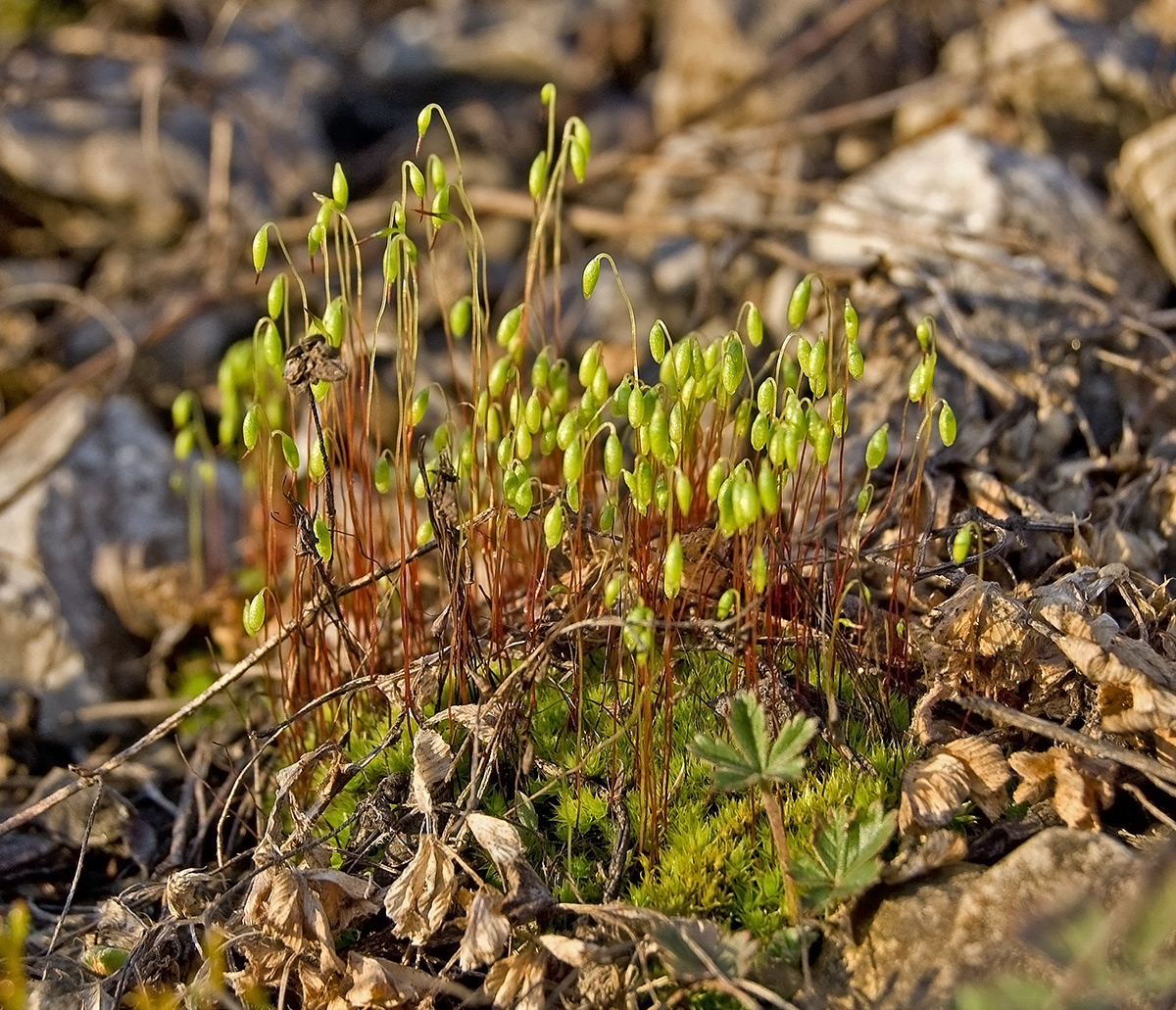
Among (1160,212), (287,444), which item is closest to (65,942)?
(287,444)

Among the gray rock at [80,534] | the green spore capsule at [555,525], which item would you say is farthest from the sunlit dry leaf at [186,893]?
the gray rock at [80,534]

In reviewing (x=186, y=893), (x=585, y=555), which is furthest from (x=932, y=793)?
(x=186, y=893)

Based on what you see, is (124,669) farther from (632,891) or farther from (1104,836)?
(1104,836)

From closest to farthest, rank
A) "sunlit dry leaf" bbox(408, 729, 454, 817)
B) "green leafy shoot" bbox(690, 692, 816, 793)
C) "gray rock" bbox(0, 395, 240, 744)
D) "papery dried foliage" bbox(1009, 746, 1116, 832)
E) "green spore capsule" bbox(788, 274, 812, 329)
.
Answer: "green leafy shoot" bbox(690, 692, 816, 793) < "papery dried foliage" bbox(1009, 746, 1116, 832) < "sunlit dry leaf" bbox(408, 729, 454, 817) < "green spore capsule" bbox(788, 274, 812, 329) < "gray rock" bbox(0, 395, 240, 744)

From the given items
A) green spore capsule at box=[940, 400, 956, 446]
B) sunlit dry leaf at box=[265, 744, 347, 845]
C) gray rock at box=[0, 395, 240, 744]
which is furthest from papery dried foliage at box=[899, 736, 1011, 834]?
gray rock at box=[0, 395, 240, 744]

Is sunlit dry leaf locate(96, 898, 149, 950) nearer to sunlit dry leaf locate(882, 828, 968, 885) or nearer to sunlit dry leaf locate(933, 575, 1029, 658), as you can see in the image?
sunlit dry leaf locate(882, 828, 968, 885)

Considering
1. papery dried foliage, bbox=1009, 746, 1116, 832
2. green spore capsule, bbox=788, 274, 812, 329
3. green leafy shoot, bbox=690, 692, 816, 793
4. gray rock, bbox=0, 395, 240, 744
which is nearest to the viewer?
green leafy shoot, bbox=690, 692, 816, 793

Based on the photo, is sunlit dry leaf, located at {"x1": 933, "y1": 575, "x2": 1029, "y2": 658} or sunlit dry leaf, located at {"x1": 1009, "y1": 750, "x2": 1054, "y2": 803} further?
sunlit dry leaf, located at {"x1": 933, "y1": 575, "x2": 1029, "y2": 658}

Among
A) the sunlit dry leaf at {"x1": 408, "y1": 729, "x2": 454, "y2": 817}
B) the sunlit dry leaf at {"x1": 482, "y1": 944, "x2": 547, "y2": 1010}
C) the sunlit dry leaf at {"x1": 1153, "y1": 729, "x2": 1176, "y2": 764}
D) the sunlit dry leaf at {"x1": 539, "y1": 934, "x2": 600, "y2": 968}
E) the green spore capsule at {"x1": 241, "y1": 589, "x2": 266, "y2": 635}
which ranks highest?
the green spore capsule at {"x1": 241, "y1": 589, "x2": 266, "y2": 635}
